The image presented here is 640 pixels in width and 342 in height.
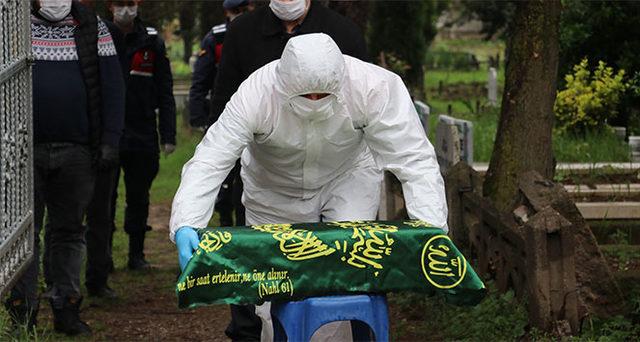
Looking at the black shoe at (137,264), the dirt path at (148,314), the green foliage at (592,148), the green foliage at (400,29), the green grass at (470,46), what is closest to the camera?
the dirt path at (148,314)

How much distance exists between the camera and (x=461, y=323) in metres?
7.62

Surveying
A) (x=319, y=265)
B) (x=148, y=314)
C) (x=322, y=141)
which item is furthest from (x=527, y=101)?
(x=319, y=265)

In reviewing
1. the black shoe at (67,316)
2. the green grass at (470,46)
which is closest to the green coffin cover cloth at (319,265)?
the black shoe at (67,316)

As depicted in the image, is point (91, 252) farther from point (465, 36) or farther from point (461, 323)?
point (465, 36)

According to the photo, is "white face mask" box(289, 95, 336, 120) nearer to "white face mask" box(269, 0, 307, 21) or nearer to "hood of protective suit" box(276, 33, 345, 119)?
"hood of protective suit" box(276, 33, 345, 119)

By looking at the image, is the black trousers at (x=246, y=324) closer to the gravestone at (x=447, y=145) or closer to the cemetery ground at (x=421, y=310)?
the cemetery ground at (x=421, y=310)

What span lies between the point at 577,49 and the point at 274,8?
8.09 metres

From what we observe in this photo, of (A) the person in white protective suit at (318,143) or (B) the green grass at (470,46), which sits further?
(B) the green grass at (470,46)

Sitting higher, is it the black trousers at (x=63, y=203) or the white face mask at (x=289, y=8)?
the white face mask at (x=289, y=8)

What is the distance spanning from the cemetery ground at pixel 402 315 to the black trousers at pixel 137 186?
32 cm

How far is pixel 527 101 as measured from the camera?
8680 millimetres

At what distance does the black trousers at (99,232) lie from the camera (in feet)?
29.2

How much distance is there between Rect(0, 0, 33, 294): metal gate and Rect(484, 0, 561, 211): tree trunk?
3.09 meters

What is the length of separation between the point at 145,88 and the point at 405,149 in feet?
15.7
